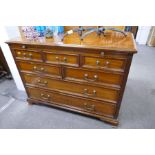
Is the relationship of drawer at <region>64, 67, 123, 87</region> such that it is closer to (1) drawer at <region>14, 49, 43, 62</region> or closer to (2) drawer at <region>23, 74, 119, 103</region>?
(2) drawer at <region>23, 74, 119, 103</region>

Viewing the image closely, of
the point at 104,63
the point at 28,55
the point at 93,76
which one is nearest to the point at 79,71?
the point at 93,76

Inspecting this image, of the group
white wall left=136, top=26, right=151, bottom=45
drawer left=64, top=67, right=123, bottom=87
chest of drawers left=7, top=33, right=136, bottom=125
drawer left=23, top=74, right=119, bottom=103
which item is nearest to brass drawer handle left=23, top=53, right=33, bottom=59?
chest of drawers left=7, top=33, right=136, bottom=125

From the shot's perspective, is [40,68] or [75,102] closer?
[40,68]

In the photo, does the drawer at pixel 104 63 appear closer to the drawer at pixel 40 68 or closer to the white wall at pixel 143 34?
the drawer at pixel 40 68

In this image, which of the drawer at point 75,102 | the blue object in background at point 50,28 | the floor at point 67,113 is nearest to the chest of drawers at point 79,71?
the drawer at point 75,102

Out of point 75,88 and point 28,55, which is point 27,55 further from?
point 75,88

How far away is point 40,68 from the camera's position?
1429 mm

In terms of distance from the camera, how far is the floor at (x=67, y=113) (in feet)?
5.24

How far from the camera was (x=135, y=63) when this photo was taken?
3.07 m

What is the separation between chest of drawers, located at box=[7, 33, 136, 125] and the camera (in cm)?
110

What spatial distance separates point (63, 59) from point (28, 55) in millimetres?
422
